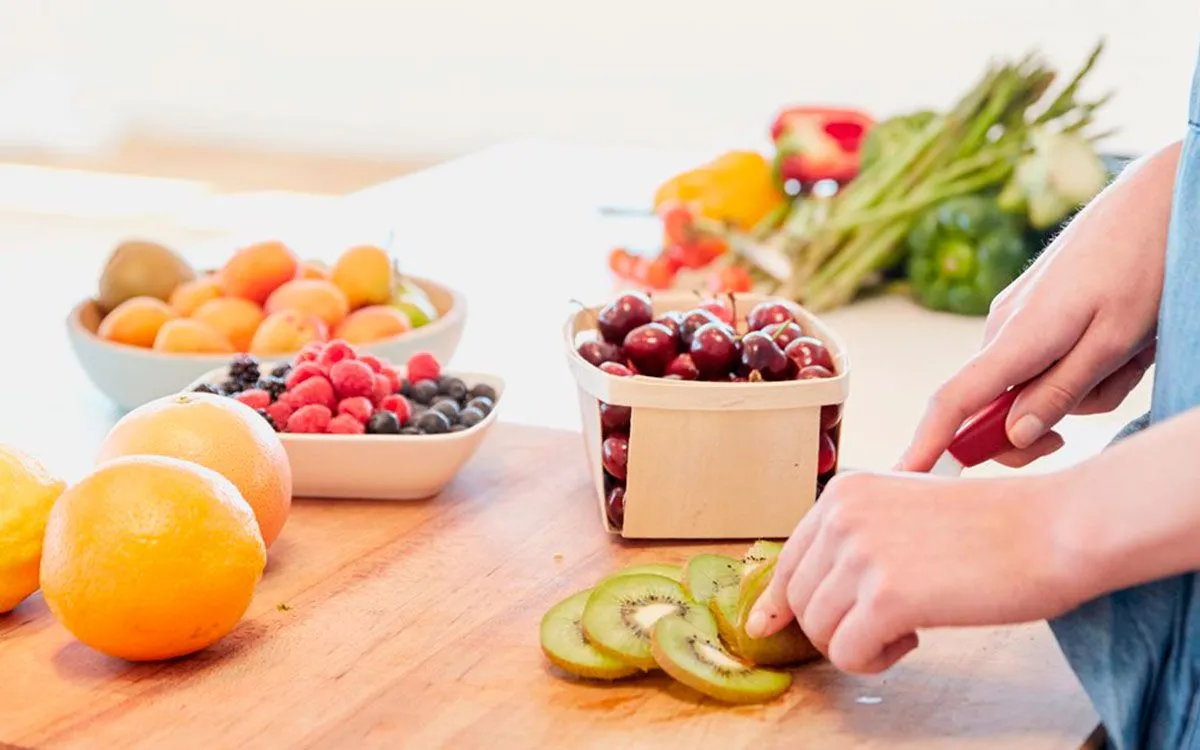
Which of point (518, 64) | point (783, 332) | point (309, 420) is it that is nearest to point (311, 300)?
point (309, 420)

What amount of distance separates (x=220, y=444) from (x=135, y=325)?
588 millimetres

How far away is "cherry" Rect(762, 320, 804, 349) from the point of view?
1434 mm

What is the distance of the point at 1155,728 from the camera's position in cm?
105

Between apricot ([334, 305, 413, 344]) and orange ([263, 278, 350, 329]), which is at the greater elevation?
orange ([263, 278, 350, 329])

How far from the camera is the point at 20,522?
3.80ft

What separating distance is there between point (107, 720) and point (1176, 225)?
2.78 ft

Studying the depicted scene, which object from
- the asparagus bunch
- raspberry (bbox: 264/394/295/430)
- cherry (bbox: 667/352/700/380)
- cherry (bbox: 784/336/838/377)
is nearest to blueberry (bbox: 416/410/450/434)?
raspberry (bbox: 264/394/295/430)

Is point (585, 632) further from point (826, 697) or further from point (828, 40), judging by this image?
point (828, 40)

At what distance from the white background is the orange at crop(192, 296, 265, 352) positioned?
3555 millimetres

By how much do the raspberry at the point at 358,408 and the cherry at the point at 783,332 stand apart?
0.40 m

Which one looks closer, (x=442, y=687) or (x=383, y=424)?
(x=442, y=687)

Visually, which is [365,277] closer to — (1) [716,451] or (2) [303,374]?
(2) [303,374]

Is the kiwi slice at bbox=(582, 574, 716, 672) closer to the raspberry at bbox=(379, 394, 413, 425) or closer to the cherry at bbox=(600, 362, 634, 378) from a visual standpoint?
the cherry at bbox=(600, 362, 634, 378)

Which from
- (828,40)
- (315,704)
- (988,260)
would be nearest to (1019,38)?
(828,40)
